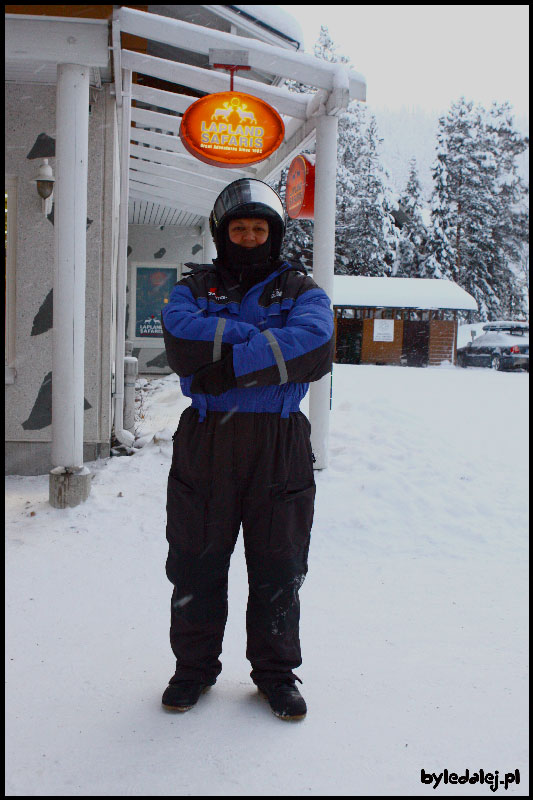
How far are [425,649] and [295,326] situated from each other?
1.71m

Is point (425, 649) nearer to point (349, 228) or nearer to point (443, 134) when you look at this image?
point (349, 228)

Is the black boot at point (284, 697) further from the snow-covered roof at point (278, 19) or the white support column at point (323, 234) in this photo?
the snow-covered roof at point (278, 19)

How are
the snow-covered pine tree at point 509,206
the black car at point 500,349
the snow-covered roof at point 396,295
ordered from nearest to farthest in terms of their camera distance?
the black car at point 500,349 < the snow-covered roof at point 396,295 < the snow-covered pine tree at point 509,206

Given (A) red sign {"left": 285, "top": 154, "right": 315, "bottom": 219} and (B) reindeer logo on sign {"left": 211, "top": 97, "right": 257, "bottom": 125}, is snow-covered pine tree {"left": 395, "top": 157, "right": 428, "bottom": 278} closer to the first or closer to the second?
(A) red sign {"left": 285, "top": 154, "right": 315, "bottom": 219}

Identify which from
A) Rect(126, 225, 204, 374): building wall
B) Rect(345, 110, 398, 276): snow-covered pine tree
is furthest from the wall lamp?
Rect(345, 110, 398, 276): snow-covered pine tree

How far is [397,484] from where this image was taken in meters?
5.66

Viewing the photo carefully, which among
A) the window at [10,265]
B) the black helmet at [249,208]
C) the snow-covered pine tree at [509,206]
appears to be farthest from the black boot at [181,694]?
the snow-covered pine tree at [509,206]

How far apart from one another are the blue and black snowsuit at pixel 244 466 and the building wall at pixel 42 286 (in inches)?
149

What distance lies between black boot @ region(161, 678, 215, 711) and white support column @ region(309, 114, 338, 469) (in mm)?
3465

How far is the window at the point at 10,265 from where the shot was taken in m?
5.85

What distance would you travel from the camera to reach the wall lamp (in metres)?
5.63

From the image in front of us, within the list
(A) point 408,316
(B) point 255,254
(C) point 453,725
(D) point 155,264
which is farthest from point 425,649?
(A) point 408,316

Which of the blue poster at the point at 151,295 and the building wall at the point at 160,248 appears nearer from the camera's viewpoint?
the building wall at the point at 160,248

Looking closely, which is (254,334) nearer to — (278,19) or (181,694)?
(181,694)
